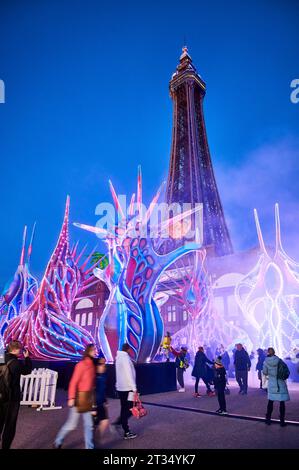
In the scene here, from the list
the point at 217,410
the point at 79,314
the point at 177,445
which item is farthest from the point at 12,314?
the point at 79,314

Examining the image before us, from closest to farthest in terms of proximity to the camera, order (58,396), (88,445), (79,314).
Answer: (88,445), (58,396), (79,314)

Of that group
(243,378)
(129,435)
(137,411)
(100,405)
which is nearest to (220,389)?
(137,411)

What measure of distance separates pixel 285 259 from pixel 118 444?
16.9 m

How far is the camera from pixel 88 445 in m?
5.18

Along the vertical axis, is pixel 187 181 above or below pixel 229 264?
above

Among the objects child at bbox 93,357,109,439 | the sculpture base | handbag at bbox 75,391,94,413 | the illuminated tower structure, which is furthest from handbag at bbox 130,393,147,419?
the illuminated tower structure

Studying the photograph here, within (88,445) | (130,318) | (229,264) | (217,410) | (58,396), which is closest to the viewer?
(88,445)

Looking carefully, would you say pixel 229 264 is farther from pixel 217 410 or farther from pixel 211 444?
pixel 211 444

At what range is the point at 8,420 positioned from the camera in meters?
5.29

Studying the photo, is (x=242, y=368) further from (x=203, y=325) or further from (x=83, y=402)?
(x=203, y=325)

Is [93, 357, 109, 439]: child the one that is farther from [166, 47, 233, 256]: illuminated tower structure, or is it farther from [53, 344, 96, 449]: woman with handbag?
[166, 47, 233, 256]: illuminated tower structure

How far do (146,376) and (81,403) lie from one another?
8552mm

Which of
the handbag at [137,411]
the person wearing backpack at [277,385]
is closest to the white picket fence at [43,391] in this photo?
the handbag at [137,411]

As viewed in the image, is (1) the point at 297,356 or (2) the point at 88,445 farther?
A: (1) the point at 297,356
